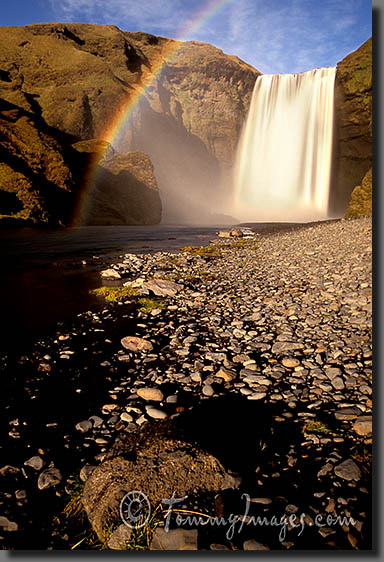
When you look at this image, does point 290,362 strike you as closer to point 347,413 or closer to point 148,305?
point 347,413

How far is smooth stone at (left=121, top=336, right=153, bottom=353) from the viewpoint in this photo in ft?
17.0

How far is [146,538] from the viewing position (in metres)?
1.79

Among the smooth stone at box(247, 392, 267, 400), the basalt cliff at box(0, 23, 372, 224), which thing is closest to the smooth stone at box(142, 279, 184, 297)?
the smooth stone at box(247, 392, 267, 400)

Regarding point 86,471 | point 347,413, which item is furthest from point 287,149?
point 86,471

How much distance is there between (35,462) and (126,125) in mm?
89025

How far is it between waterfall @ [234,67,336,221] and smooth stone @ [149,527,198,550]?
72077 millimetres

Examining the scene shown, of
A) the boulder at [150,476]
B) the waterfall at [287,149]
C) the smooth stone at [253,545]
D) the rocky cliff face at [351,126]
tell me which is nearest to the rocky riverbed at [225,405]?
the smooth stone at [253,545]

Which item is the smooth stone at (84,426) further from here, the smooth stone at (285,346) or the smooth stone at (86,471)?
the smooth stone at (285,346)

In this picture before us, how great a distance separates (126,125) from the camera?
254 ft

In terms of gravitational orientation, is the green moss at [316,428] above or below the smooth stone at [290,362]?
below

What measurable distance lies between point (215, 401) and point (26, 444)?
2.20 meters

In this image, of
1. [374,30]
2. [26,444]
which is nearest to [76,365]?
[26,444]

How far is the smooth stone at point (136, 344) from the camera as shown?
519cm

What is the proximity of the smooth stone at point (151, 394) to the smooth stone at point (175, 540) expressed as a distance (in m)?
1.96
